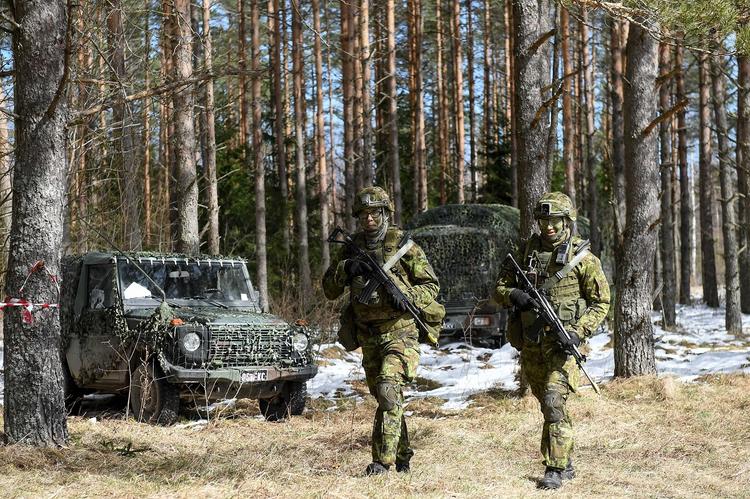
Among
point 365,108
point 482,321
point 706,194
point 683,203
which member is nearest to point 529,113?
point 482,321

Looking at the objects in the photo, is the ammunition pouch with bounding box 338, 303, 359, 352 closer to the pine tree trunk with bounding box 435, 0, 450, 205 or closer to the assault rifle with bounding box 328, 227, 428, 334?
the assault rifle with bounding box 328, 227, 428, 334

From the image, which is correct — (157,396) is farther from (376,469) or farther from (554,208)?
(554,208)

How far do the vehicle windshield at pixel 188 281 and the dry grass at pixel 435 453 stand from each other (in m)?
1.27

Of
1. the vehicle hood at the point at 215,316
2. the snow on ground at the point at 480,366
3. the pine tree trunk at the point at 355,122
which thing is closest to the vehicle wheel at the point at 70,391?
the snow on ground at the point at 480,366

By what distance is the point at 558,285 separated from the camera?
604 cm

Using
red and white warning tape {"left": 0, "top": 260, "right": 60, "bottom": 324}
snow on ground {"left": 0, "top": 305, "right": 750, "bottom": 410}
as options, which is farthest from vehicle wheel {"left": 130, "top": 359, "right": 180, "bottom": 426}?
snow on ground {"left": 0, "top": 305, "right": 750, "bottom": 410}

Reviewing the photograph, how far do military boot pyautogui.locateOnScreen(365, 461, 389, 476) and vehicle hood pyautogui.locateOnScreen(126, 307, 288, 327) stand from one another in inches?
121

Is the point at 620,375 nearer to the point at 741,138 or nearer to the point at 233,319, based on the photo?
the point at 233,319

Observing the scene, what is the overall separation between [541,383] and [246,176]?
58.9 feet

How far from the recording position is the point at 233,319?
28.0ft

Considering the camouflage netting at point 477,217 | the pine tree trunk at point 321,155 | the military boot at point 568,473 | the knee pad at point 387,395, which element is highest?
the pine tree trunk at point 321,155

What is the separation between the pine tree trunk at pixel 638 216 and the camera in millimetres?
9539

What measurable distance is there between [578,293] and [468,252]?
359 inches

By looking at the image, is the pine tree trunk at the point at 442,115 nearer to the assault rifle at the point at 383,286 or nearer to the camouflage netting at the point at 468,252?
the camouflage netting at the point at 468,252
